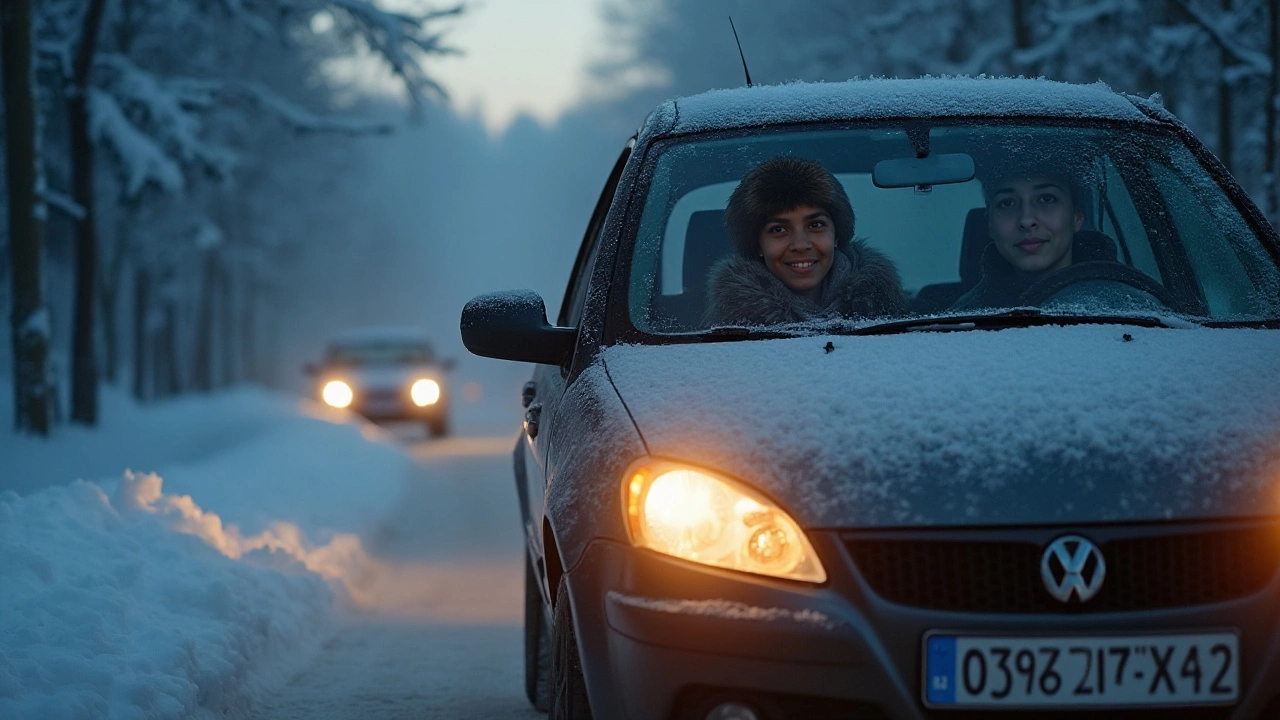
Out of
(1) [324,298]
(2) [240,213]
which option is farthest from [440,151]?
(2) [240,213]

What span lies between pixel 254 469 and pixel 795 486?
10339 millimetres

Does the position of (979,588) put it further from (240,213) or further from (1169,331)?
(240,213)

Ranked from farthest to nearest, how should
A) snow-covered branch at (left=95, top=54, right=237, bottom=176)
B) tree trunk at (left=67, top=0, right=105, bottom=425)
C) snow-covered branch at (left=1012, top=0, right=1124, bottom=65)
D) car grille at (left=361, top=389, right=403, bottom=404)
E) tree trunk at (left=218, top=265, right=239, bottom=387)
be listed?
tree trunk at (left=218, top=265, right=239, bottom=387) → car grille at (left=361, top=389, right=403, bottom=404) → snow-covered branch at (left=95, top=54, right=237, bottom=176) → tree trunk at (left=67, top=0, right=105, bottom=425) → snow-covered branch at (left=1012, top=0, right=1124, bottom=65)

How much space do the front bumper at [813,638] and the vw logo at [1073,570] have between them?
4 centimetres

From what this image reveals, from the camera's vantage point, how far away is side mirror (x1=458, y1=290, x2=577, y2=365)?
13.8 feet

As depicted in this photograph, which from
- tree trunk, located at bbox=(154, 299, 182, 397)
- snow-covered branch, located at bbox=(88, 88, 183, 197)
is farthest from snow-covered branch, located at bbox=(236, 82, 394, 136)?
tree trunk, located at bbox=(154, 299, 182, 397)

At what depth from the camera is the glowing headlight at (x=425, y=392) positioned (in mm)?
26453

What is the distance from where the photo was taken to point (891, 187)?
14.7 ft

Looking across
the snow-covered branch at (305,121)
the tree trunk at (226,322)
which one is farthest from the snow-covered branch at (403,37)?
the tree trunk at (226,322)

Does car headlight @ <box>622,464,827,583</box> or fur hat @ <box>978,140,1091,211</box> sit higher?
fur hat @ <box>978,140,1091,211</box>

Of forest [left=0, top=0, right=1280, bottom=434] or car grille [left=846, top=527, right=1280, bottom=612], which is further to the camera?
forest [left=0, top=0, right=1280, bottom=434]

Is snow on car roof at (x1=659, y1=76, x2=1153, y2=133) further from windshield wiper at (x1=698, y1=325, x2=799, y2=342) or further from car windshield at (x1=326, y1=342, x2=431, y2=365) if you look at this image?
car windshield at (x1=326, y1=342, x2=431, y2=365)

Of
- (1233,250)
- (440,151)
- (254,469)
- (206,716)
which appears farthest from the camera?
(440,151)

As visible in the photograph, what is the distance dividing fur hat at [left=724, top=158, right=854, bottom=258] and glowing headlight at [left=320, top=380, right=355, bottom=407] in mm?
22863
